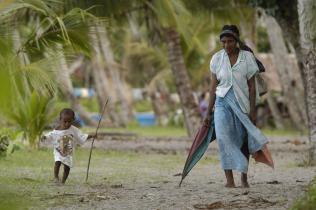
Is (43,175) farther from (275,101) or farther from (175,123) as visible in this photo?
(175,123)

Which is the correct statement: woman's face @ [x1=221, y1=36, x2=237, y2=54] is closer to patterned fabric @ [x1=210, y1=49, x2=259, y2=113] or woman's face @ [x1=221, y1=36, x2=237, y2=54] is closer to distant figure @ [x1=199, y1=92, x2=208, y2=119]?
patterned fabric @ [x1=210, y1=49, x2=259, y2=113]

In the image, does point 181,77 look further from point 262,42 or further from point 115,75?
point 262,42

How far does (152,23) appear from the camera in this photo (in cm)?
2131

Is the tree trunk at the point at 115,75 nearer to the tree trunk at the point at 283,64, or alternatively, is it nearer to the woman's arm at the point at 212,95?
the tree trunk at the point at 283,64

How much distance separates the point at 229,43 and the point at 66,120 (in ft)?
6.53

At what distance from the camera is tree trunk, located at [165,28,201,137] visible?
19.8 metres

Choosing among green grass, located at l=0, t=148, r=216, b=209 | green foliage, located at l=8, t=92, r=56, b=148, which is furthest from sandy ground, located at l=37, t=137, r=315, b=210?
green foliage, located at l=8, t=92, r=56, b=148

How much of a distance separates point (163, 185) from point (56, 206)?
224 cm

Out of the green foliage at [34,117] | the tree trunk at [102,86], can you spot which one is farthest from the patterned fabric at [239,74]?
the tree trunk at [102,86]

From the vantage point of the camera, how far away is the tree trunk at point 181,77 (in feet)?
65.1

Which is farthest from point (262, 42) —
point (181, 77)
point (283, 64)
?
point (181, 77)

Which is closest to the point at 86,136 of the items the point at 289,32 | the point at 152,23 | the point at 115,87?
the point at 289,32

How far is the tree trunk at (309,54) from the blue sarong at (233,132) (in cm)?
288

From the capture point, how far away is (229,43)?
766 cm
